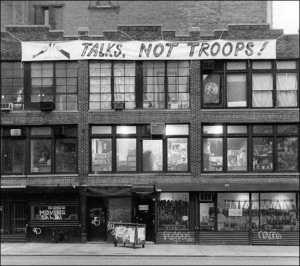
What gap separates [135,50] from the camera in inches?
1115

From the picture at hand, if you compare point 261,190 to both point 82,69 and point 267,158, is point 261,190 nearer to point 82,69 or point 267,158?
point 267,158

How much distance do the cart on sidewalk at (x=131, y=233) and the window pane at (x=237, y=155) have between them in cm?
584

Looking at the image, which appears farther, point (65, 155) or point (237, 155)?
point (65, 155)

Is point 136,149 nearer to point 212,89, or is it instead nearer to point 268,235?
point 212,89

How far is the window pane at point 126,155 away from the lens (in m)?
28.5

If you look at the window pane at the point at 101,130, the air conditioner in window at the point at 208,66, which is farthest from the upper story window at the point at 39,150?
the air conditioner in window at the point at 208,66

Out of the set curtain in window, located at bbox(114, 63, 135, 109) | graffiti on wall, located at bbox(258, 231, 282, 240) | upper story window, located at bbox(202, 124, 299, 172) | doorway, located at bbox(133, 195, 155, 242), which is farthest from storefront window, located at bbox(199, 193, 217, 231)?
curtain in window, located at bbox(114, 63, 135, 109)

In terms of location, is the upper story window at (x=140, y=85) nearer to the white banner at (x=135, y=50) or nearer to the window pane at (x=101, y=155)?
the white banner at (x=135, y=50)

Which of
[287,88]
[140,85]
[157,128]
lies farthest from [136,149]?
[287,88]

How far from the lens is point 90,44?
92.8 ft

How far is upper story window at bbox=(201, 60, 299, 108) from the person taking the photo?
2827 centimetres

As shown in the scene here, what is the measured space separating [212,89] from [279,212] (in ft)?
23.1

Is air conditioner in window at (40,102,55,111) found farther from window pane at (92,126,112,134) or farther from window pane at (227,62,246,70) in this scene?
window pane at (227,62,246,70)

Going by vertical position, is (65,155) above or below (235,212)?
above
